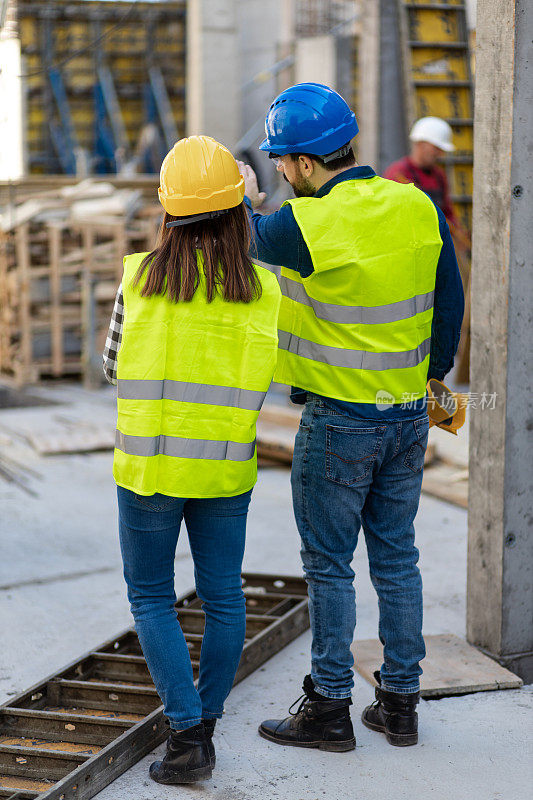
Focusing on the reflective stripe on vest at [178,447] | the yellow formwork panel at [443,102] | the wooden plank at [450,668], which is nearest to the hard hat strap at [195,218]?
the reflective stripe on vest at [178,447]

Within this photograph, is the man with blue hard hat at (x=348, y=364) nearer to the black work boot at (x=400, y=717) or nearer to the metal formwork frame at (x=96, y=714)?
the black work boot at (x=400, y=717)

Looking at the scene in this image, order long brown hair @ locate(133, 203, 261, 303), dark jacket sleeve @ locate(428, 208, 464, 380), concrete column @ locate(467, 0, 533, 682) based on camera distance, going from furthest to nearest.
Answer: concrete column @ locate(467, 0, 533, 682) → dark jacket sleeve @ locate(428, 208, 464, 380) → long brown hair @ locate(133, 203, 261, 303)

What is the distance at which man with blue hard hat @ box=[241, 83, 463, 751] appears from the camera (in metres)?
2.82

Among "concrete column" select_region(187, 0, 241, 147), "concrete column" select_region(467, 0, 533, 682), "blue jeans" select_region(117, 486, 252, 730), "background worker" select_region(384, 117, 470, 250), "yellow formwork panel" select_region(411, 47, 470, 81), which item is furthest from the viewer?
"concrete column" select_region(187, 0, 241, 147)

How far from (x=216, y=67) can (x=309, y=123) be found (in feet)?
40.8

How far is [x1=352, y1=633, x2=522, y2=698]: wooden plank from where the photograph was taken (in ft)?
11.5

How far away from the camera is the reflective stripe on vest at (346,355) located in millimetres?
2914

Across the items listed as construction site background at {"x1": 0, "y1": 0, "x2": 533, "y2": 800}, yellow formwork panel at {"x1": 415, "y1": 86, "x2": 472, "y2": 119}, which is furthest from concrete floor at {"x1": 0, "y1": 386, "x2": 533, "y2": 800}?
yellow formwork panel at {"x1": 415, "y1": 86, "x2": 472, "y2": 119}

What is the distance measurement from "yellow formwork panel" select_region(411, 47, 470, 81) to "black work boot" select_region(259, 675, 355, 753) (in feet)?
23.1

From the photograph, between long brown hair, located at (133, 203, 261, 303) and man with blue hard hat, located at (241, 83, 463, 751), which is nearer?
long brown hair, located at (133, 203, 261, 303)

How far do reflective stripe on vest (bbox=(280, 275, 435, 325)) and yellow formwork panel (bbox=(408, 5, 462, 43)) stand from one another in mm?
6820

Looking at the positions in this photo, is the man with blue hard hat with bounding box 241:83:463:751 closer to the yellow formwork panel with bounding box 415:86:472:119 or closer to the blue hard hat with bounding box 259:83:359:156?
the blue hard hat with bounding box 259:83:359:156

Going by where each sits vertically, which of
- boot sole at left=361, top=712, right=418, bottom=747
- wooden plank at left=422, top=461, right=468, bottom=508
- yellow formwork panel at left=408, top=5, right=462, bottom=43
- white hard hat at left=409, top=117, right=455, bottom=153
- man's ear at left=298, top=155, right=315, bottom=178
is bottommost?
wooden plank at left=422, top=461, right=468, bottom=508

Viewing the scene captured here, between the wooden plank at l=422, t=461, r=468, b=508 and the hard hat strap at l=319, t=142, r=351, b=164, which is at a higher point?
the hard hat strap at l=319, t=142, r=351, b=164
